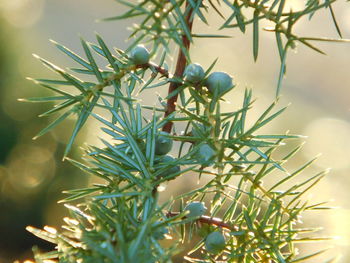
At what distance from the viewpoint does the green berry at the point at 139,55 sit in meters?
0.30

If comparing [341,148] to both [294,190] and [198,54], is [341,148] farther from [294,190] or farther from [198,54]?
[294,190]

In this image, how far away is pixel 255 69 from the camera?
4.08 metres

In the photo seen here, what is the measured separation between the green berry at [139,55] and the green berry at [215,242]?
0.11 meters

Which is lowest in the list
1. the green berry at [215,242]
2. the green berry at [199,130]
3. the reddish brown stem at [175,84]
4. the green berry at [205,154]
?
the green berry at [215,242]

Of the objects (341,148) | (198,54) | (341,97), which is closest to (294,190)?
(341,148)

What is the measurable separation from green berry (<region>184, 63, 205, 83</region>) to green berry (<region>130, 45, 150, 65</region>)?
0.09 ft

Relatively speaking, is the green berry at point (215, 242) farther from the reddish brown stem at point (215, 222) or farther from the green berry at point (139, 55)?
the green berry at point (139, 55)

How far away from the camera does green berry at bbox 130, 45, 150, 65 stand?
30cm

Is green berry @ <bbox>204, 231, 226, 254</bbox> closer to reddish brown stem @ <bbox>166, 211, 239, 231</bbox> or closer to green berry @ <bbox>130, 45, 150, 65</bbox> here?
reddish brown stem @ <bbox>166, 211, 239, 231</bbox>

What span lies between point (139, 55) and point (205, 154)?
0.07 metres

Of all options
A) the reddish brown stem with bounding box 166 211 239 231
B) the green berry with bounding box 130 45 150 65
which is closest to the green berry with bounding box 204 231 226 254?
the reddish brown stem with bounding box 166 211 239 231

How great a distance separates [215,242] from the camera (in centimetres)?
31

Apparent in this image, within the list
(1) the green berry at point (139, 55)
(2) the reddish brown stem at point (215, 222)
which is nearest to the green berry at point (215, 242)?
(2) the reddish brown stem at point (215, 222)

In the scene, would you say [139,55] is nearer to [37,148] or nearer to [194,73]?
[194,73]
